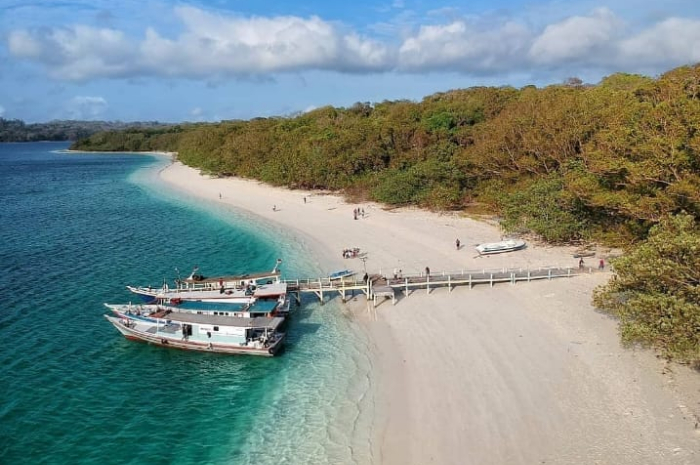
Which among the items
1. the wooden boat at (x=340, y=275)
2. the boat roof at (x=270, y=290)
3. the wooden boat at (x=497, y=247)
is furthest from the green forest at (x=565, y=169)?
the boat roof at (x=270, y=290)

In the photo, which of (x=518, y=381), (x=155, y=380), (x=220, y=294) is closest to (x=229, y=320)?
(x=220, y=294)

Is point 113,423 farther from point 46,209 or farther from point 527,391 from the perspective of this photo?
point 46,209

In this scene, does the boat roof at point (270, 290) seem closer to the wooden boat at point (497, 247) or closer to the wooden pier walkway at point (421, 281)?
the wooden pier walkway at point (421, 281)

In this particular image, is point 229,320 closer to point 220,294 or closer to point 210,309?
point 210,309

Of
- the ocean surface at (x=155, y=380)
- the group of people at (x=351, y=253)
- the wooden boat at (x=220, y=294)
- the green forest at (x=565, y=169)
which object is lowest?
the ocean surface at (x=155, y=380)

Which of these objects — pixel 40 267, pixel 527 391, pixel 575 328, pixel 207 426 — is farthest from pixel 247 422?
pixel 40 267

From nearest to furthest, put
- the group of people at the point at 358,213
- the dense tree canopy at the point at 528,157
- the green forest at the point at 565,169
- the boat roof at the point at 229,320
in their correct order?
1. the green forest at the point at 565,169
2. the boat roof at the point at 229,320
3. the dense tree canopy at the point at 528,157
4. the group of people at the point at 358,213

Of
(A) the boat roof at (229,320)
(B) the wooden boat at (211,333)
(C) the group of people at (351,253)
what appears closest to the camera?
(B) the wooden boat at (211,333)
